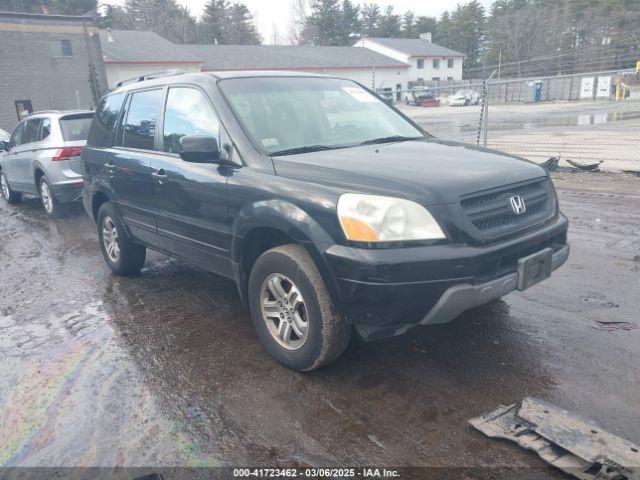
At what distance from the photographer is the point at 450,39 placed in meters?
90.4

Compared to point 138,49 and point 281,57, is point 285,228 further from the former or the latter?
point 281,57

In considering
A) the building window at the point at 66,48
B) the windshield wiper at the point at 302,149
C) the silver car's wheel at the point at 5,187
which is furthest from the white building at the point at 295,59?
the windshield wiper at the point at 302,149

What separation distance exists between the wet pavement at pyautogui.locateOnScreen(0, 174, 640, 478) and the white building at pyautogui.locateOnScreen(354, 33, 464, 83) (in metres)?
66.8

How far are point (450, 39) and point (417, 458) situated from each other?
3814 inches

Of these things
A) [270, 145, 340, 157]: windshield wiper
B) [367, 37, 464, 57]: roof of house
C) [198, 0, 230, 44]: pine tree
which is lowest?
[270, 145, 340, 157]: windshield wiper

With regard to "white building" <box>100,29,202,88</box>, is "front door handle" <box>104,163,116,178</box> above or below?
below

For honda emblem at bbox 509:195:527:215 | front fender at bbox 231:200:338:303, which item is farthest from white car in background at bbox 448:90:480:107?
front fender at bbox 231:200:338:303

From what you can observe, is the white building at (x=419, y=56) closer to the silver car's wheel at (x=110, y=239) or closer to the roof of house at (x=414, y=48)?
the roof of house at (x=414, y=48)

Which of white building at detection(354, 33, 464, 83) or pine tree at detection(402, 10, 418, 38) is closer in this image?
white building at detection(354, 33, 464, 83)

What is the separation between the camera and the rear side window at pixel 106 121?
538cm

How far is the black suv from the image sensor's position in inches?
116

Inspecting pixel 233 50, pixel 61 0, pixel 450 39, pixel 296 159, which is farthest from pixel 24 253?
pixel 450 39

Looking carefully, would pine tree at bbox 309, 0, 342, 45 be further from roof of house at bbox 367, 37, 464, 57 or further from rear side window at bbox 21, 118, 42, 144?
rear side window at bbox 21, 118, 42, 144

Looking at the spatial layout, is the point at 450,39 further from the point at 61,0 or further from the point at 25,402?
the point at 25,402
